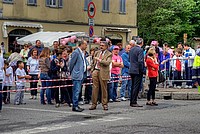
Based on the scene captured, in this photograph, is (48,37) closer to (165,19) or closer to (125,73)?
(125,73)

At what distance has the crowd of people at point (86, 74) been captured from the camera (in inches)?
606

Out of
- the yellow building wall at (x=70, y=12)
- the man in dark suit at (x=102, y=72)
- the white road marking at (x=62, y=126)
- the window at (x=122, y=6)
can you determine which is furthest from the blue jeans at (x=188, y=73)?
the window at (x=122, y=6)

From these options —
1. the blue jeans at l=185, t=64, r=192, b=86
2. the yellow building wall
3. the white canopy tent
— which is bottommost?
the blue jeans at l=185, t=64, r=192, b=86

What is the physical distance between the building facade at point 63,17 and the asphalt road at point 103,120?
24408 mm

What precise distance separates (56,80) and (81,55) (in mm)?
2074

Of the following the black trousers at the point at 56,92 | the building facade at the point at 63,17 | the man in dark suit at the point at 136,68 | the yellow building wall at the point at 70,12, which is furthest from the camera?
the yellow building wall at the point at 70,12

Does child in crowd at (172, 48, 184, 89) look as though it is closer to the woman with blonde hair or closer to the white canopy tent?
the woman with blonde hair

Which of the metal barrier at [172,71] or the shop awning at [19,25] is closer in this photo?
the metal barrier at [172,71]

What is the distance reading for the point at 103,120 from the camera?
44.1 ft

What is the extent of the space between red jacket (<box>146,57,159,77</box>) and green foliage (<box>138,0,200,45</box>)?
127 feet

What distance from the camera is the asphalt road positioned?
11.8 meters

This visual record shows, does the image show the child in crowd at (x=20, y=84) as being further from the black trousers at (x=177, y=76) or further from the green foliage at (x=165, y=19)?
the green foliage at (x=165, y=19)

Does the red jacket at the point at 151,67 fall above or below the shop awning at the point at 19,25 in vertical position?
below

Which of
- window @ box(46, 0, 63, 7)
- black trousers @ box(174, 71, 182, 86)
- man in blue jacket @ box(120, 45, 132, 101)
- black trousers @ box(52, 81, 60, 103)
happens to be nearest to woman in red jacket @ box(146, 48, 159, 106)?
man in blue jacket @ box(120, 45, 132, 101)
